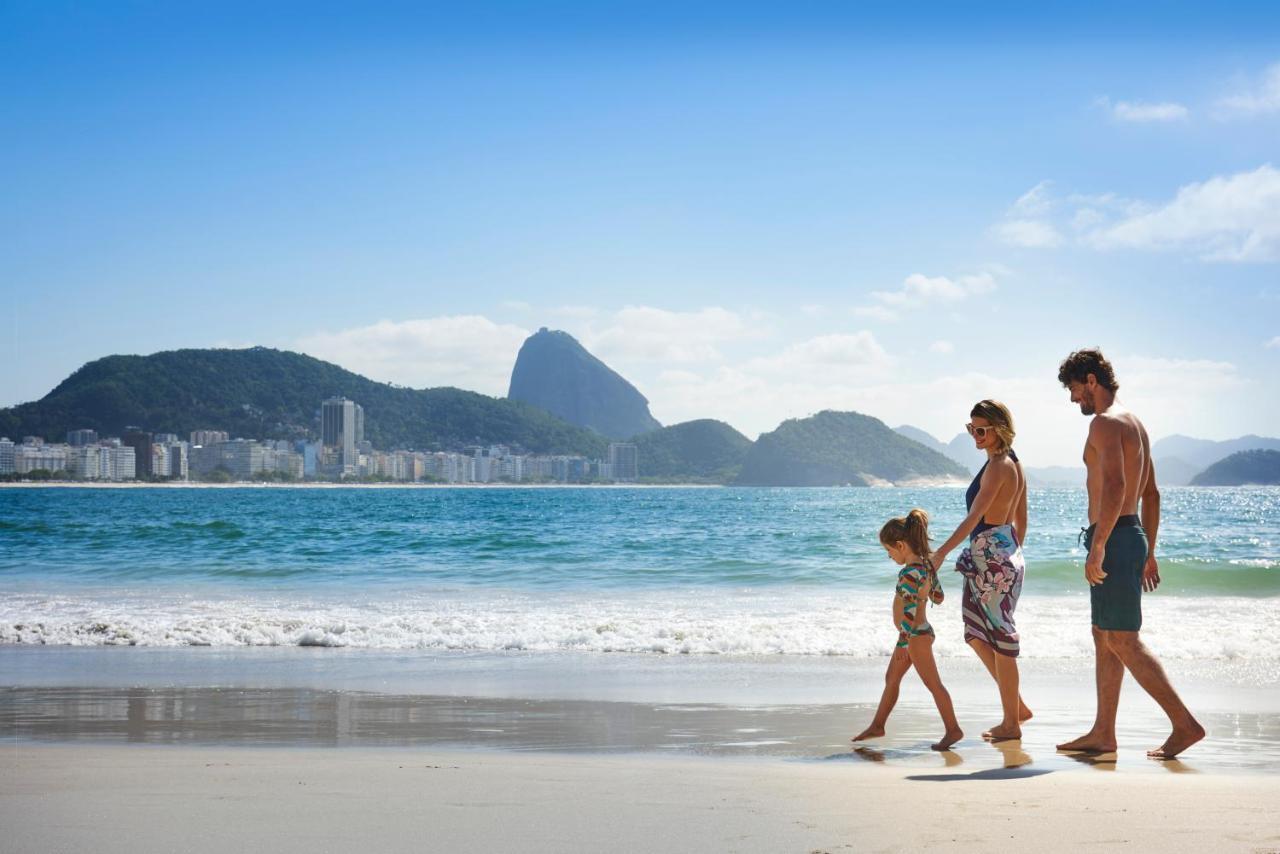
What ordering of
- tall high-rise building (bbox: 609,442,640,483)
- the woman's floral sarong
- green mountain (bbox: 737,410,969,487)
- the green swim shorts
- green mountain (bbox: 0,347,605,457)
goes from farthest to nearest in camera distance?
tall high-rise building (bbox: 609,442,640,483)
green mountain (bbox: 737,410,969,487)
green mountain (bbox: 0,347,605,457)
the woman's floral sarong
the green swim shorts

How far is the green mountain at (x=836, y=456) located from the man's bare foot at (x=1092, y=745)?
160313 millimetres

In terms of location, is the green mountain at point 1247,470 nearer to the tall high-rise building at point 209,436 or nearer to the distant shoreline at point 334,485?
the distant shoreline at point 334,485

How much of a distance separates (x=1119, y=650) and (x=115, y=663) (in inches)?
322

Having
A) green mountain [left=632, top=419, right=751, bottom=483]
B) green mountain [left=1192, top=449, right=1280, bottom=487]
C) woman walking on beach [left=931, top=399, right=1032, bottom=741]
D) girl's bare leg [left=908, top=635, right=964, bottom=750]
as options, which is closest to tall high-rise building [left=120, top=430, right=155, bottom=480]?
green mountain [left=632, top=419, right=751, bottom=483]

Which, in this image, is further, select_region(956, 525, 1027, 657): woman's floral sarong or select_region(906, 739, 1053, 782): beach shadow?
select_region(956, 525, 1027, 657): woman's floral sarong

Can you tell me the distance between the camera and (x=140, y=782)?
4730 millimetres

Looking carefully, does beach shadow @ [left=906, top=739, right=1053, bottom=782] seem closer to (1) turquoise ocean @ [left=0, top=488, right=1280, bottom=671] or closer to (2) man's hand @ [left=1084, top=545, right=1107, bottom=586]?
(2) man's hand @ [left=1084, top=545, right=1107, bottom=586]

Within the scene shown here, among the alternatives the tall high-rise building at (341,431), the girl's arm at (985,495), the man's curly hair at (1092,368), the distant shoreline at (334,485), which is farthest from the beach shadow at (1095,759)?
the tall high-rise building at (341,431)

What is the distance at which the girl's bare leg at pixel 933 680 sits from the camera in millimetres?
5547

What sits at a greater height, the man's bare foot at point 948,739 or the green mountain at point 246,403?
the green mountain at point 246,403

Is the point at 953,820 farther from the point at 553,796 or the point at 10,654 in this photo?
the point at 10,654

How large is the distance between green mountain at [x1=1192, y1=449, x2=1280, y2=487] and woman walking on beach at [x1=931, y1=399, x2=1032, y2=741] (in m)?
183

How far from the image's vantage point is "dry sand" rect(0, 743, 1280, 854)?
148 inches

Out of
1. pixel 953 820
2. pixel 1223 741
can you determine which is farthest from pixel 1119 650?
pixel 953 820
